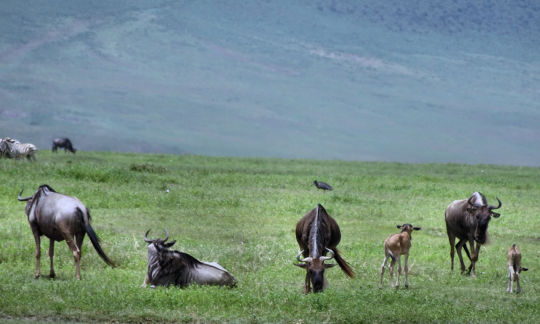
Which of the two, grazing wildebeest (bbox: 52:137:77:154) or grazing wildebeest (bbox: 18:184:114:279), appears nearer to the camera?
grazing wildebeest (bbox: 18:184:114:279)

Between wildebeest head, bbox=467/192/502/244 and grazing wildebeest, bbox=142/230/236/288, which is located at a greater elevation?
wildebeest head, bbox=467/192/502/244

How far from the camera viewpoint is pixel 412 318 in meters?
14.1

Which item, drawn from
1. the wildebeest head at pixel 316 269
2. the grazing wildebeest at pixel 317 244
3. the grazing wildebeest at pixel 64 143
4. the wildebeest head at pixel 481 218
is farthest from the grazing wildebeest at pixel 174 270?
the grazing wildebeest at pixel 64 143

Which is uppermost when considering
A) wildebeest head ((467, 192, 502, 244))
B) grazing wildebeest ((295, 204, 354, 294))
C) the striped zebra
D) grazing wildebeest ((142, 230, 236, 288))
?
the striped zebra

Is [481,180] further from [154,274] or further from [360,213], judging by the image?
[154,274]

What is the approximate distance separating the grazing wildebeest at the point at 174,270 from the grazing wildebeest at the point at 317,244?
1.64 meters

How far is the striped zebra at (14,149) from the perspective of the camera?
138 feet

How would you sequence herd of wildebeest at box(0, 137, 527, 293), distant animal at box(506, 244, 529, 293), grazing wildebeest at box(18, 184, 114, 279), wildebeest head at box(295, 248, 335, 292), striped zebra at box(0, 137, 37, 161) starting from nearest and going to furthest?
wildebeest head at box(295, 248, 335, 292) → herd of wildebeest at box(0, 137, 527, 293) → grazing wildebeest at box(18, 184, 114, 279) → distant animal at box(506, 244, 529, 293) → striped zebra at box(0, 137, 37, 161)

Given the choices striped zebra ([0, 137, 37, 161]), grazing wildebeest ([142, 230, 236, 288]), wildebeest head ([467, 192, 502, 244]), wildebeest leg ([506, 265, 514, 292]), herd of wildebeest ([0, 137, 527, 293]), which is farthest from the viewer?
striped zebra ([0, 137, 37, 161])

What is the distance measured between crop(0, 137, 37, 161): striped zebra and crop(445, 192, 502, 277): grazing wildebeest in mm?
26891

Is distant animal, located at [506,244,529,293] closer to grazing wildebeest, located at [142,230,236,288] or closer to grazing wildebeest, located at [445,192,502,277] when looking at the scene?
grazing wildebeest, located at [445,192,502,277]

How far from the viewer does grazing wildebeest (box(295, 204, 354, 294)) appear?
14953 mm

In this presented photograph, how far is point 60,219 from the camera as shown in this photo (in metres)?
16.1

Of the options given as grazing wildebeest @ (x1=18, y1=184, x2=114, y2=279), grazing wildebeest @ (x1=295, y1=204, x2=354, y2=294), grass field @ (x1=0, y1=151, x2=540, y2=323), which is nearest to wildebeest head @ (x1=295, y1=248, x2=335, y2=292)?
grazing wildebeest @ (x1=295, y1=204, x2=354, y2=294)
